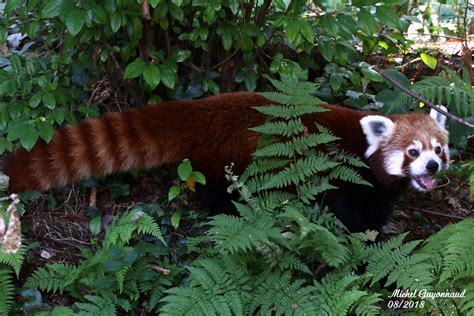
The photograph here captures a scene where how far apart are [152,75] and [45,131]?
708 mm

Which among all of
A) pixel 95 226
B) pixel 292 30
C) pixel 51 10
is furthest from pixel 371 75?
pixel 51 10

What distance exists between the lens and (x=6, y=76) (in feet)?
12.9

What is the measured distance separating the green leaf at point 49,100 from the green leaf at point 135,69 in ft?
1.71

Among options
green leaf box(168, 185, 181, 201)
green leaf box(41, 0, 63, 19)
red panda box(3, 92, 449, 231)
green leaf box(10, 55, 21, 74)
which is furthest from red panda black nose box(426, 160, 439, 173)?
green leaf box(10, 55, 21, 74)

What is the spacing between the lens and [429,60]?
17.1 feet

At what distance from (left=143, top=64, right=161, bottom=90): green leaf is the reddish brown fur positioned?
0.16 metres

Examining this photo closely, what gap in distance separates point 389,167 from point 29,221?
2.25 metres

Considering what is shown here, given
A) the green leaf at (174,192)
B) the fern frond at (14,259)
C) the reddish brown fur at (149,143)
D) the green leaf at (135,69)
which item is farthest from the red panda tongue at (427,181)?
the fern frond at (14,259)

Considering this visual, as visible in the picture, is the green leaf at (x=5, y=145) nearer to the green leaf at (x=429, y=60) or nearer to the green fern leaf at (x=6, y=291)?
the green fern leaf at (x=6, y=291)

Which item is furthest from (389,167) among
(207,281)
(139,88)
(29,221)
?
(29,221)

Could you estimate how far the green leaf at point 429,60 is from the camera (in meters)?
5.18

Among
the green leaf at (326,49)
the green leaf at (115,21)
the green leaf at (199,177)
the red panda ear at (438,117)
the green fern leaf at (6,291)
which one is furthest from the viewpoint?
the green leaf at (326,49)

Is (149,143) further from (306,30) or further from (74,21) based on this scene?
(306,30)

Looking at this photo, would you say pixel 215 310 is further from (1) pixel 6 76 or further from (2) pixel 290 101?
(1) pixel 6 76
